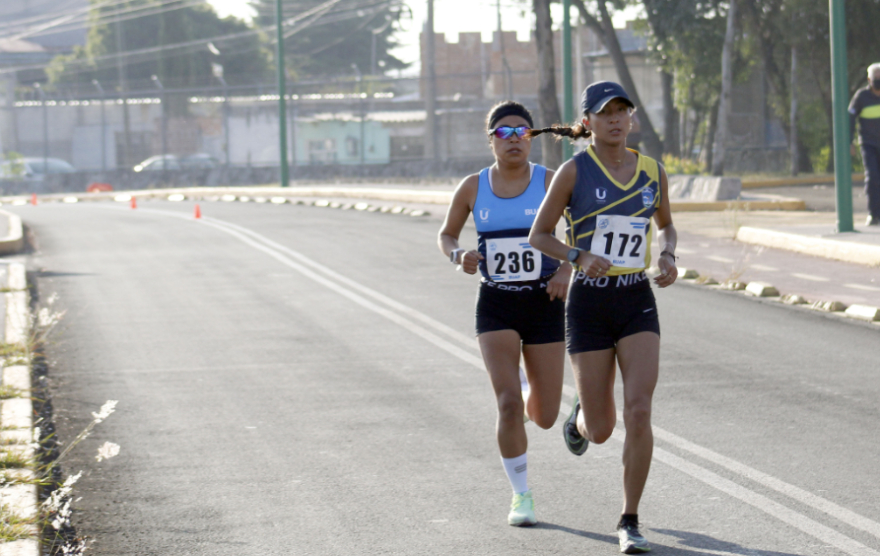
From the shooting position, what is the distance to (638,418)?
16.4 ft

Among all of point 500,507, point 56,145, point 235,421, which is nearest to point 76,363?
point 235,421

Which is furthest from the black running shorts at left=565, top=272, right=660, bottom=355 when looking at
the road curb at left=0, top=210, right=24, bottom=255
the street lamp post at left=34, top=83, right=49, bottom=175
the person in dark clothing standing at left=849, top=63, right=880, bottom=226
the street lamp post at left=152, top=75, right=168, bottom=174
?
the street lamp post at left=34, top=83, right=49, bottom=175

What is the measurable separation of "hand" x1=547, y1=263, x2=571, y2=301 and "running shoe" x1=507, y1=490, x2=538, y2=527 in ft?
2.90

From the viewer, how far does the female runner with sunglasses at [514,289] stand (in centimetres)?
546

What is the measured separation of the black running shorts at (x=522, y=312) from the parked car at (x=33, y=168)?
4658 cm

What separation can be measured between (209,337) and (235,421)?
3.39 meters

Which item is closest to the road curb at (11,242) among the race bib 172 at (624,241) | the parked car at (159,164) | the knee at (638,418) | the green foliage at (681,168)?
the race bib 172 at (624,241)

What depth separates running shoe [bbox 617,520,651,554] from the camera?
16.0 ft

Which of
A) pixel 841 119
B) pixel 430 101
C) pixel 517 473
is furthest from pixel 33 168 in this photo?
pixel 517 473

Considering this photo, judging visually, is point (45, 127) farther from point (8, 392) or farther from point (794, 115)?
point (8, 392)

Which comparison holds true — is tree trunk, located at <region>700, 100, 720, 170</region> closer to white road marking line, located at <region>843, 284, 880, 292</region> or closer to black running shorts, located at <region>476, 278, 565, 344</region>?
white road marking line, located at <region>843, 284, 880, 292</region>

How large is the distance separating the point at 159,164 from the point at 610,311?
47171mm

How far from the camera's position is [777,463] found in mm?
6262

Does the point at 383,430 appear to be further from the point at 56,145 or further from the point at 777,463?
the point at 56,145
